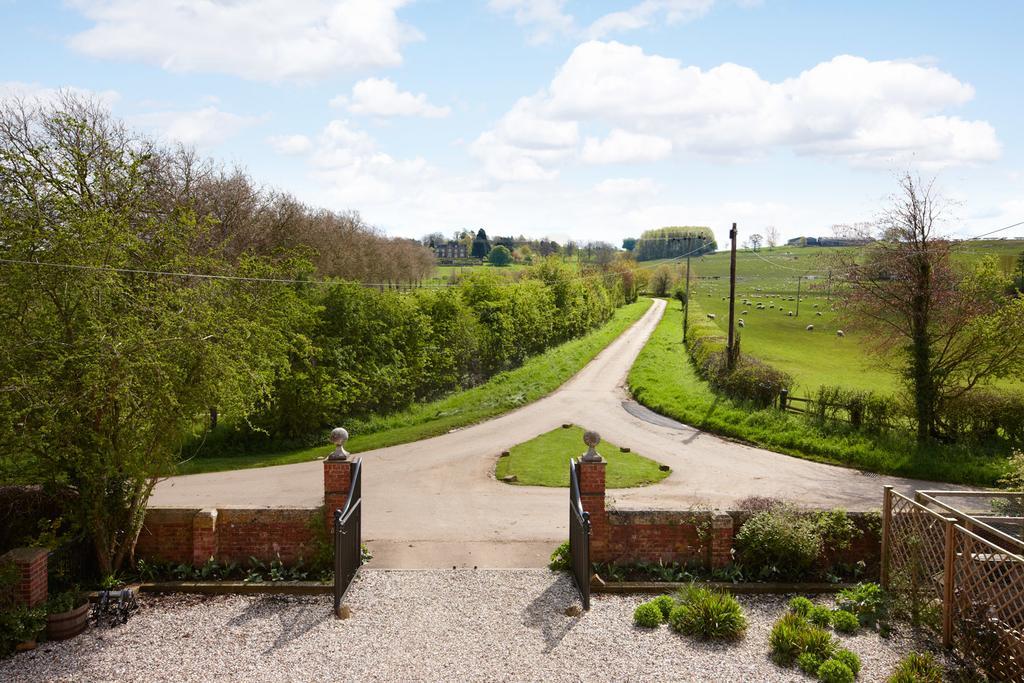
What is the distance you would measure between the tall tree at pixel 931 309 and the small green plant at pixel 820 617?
1362cm

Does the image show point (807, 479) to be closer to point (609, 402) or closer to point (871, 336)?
point (871, 336)

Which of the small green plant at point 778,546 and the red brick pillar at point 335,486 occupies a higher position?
the red brick pillar at point 335,486

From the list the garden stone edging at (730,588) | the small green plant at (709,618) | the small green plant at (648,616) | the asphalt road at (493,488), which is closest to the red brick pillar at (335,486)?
the asphalt road at (493,488)

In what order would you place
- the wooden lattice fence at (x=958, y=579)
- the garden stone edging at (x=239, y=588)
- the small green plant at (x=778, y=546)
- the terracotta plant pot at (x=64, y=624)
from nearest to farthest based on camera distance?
1. the wooden lattice fence at (x=958, y=579)
2. the terracotta plant pot at (x=64, y=624)
3. the garden stone edging at (x=239, y=588)
4. the small green plant at (x=778, y=546)

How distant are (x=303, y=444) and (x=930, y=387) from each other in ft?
64.3

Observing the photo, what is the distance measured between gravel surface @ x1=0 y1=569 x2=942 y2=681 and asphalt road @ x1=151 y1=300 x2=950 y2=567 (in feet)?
6.93

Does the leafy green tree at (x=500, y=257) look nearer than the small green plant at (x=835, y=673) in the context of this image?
No

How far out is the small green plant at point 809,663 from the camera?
731cm

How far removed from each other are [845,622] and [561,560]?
3.94 metres

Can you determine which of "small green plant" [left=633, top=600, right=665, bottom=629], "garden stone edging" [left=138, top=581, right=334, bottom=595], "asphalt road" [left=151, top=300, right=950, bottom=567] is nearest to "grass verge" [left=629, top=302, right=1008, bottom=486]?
"asphalt road" [left=151, top=300, right=950, bottom=567]

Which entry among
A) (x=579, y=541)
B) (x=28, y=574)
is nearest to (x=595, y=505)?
(x=579, y=541)

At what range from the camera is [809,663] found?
7332 millimetres

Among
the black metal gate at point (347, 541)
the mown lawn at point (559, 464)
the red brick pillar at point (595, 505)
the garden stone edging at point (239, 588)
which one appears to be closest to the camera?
the black metal gate at point (347, 541)

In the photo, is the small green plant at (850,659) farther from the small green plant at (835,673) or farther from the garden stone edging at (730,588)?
the garden stone edging at (730,588)
